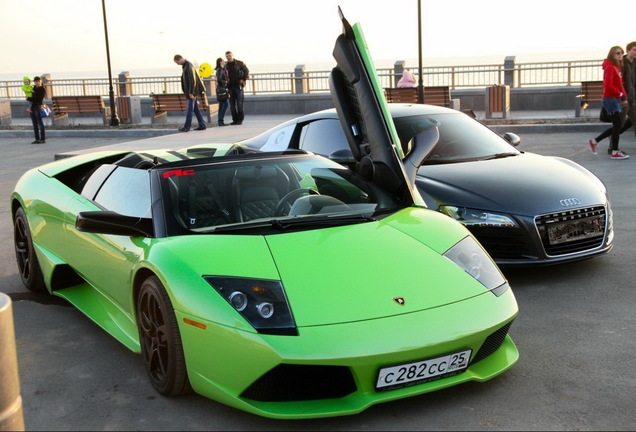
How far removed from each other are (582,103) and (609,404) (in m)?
17.2

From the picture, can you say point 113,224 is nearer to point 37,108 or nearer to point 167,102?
point 37,108

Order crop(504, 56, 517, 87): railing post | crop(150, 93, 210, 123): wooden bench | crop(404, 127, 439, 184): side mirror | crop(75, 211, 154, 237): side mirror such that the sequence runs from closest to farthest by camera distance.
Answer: crop(75, 211, 154, 237): side mirror, crop(404, 127, 439, 184): side mirror, crop(150, 93, 210, 123): wooden bench, crop(504, 56, 517, 87): railing post

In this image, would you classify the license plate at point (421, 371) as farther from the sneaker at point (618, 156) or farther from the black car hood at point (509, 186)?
the sneaker at point (618, 156)

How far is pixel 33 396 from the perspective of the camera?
163 inches

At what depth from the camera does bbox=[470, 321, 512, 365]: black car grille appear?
385cm

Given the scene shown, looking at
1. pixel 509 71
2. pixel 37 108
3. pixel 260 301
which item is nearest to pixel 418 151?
pixel 260 301

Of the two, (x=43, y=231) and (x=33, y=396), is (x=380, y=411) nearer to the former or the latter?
(x=33, y=396)

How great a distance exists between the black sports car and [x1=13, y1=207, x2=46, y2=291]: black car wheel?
8.82 feet

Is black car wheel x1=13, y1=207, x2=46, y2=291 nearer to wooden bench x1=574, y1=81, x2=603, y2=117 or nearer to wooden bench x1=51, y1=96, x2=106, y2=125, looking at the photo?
wooden bench x1=574, y1=81, x2=603, y2=117

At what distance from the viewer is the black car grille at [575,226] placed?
5.97 m

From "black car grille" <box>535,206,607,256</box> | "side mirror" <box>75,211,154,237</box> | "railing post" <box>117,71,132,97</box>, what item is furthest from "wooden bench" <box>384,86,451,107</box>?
"side mirror" <box>75,211,154,237</box>

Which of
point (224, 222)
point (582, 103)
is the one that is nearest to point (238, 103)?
point (582, 103)

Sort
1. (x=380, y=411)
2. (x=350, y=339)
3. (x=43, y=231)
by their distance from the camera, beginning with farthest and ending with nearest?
(x=43, y=231), (x=380, y=411), (x=350, y=339)

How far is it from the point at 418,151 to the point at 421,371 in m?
2.13
